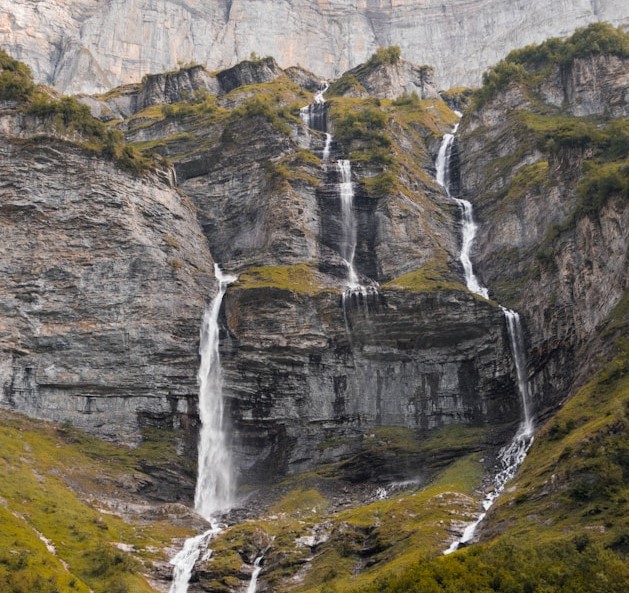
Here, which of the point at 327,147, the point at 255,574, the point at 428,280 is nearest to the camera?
the point at 255,574

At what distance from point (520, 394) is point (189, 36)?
15171cm

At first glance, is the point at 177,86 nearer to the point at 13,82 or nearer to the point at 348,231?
the point at 13,82

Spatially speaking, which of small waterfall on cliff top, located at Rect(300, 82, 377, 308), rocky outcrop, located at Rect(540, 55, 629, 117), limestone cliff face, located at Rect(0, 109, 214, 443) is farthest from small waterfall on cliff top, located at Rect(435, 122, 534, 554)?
limestone cliff face, located at Rect(0, 109, 214, 443)

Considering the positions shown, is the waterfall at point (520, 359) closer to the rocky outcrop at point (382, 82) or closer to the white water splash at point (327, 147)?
the white water splash at point (327, 147)

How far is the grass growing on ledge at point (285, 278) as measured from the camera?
252 ft

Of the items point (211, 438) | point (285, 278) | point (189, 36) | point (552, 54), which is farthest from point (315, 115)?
point (189, 36)

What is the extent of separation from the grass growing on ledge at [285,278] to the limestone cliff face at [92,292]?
16.5 ft

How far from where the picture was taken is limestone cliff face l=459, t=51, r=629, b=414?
64.0 m

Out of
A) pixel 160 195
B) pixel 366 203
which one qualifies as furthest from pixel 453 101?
pixel 160 195

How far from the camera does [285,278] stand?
79312 mm

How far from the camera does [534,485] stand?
4931 centimetres

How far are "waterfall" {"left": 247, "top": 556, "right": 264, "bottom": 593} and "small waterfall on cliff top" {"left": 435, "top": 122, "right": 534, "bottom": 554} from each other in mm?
13009

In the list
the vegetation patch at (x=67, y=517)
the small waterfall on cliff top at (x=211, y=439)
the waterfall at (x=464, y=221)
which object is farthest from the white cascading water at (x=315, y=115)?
the vegetation patch at (x=67, y=517)

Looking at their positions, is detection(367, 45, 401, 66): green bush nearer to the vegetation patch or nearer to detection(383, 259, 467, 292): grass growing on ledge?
detection(383, 259, 467, 292): grass growing on ledge
